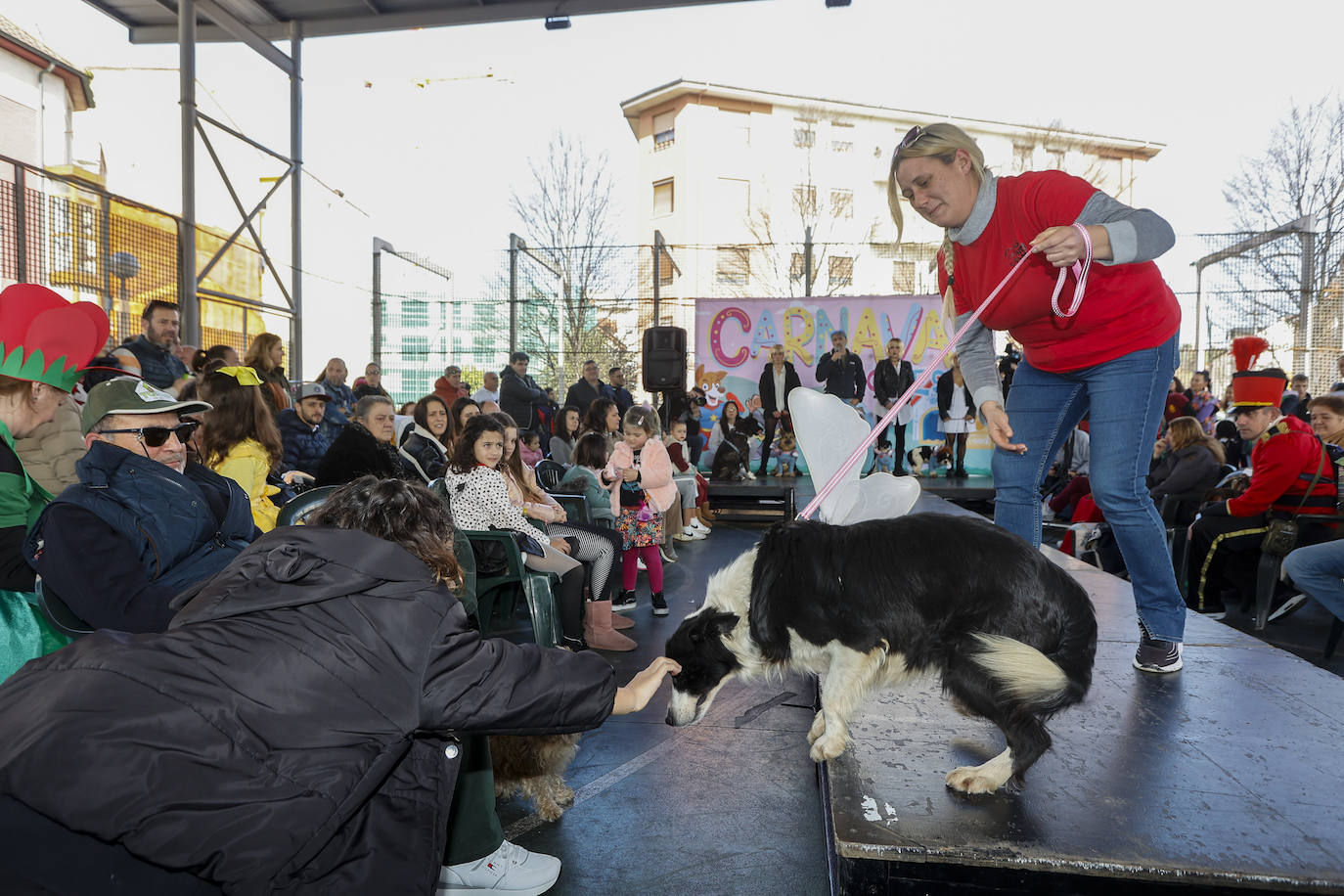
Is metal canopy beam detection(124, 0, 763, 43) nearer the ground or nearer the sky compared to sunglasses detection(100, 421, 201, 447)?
nearer the sky

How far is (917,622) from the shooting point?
2.00m

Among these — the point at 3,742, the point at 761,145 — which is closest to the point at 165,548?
the point at 3,742

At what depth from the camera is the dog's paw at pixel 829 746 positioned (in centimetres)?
207

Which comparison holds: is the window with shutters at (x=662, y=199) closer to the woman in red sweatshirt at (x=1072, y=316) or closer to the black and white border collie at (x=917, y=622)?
the woman in red sweatshirt at (x=1072, y=316)

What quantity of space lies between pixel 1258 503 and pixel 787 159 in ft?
90.8

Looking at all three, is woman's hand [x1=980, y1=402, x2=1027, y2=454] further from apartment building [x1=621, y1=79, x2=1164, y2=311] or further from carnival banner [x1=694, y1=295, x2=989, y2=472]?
apartment building [x1=621, y1=79, x2=1164, y2=311]

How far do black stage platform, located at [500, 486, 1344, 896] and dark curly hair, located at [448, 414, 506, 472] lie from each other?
175cm

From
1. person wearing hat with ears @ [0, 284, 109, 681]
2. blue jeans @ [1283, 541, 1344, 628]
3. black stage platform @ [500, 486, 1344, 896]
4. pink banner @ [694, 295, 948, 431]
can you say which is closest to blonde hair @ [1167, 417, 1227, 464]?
blue jeans @ [1283, 541, 1344, 628]

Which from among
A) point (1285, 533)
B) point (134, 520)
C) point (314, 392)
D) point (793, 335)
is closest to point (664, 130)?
point (793, 335)

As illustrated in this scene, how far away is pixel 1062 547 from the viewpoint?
7.14 m

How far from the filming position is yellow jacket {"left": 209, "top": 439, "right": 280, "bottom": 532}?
372 cm

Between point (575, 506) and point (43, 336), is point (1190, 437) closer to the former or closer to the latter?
point (575, 506)

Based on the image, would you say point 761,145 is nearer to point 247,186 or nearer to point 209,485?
point 247,186

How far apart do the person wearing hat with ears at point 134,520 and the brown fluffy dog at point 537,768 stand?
3.30 feet
